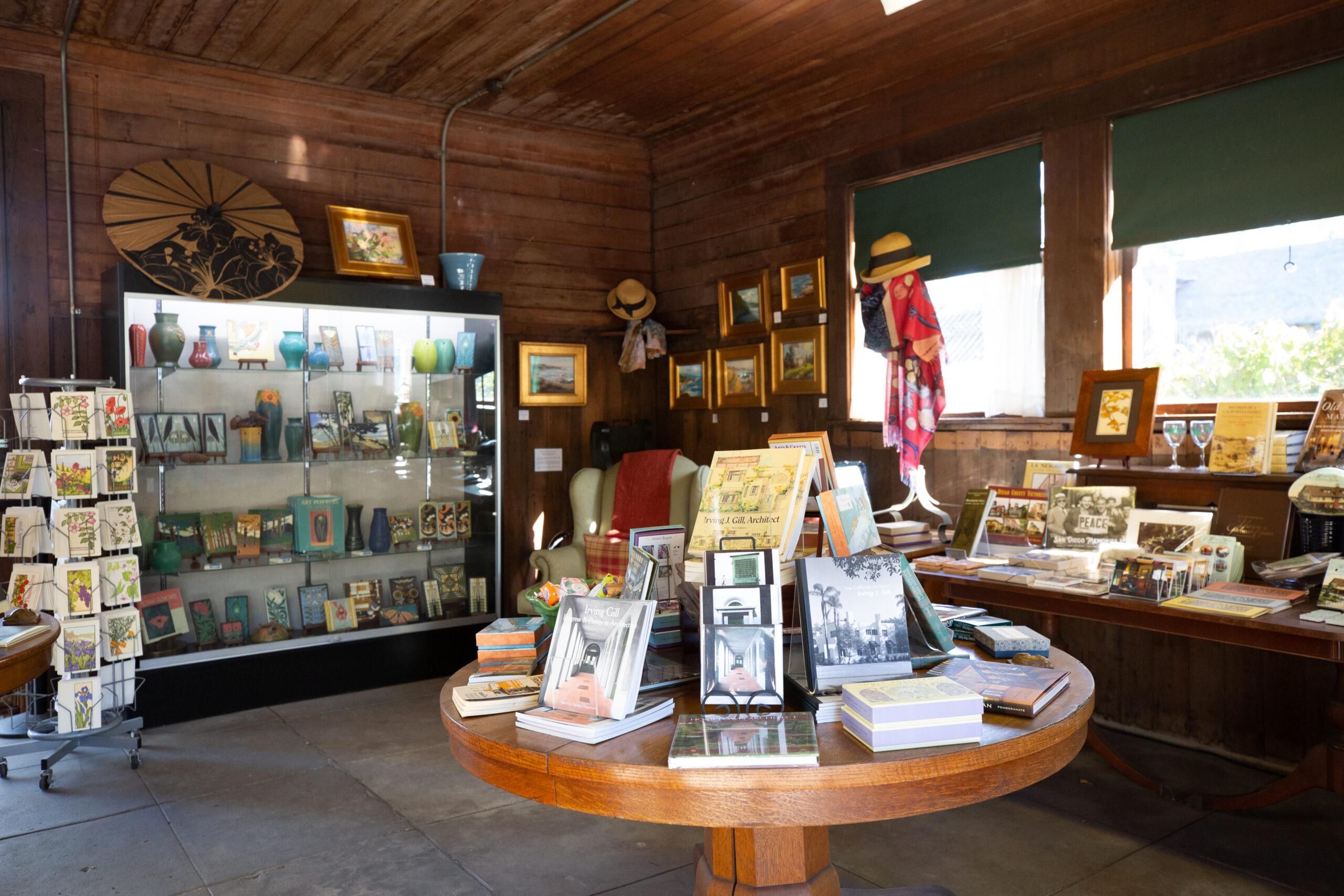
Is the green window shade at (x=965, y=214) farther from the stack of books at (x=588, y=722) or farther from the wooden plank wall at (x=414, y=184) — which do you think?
the stack of books at (x=588, y=722)

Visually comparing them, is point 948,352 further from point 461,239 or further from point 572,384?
point 461,239

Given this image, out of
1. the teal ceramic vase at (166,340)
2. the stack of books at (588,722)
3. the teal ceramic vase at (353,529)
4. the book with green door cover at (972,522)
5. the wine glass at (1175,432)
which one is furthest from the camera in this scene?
the teal ceramic vase at (353,529)

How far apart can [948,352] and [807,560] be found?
3023mm

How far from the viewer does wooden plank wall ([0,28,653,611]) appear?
170 inches

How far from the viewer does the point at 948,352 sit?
451 centimetres

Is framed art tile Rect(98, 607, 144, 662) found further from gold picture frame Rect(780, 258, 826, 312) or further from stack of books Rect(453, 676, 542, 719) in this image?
gold picture frame Rect(780, 258, 826, 312)

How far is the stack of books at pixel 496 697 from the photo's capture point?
1.73 metres

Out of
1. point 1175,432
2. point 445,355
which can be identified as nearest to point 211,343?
point 445,355

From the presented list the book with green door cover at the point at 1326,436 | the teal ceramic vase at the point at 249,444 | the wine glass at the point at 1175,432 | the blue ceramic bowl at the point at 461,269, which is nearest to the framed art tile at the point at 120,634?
the teal ceramic vase at the point at 249,444

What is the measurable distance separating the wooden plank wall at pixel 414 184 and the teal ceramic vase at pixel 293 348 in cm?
49

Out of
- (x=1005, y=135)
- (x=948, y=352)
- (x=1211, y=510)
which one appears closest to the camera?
(x=1211, y=510)

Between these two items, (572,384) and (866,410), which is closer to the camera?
(866,410)

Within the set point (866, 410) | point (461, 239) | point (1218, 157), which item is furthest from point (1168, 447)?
point (461, 239)

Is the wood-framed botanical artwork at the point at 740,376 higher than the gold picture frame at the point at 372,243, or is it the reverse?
the gold picture frame at the point at 372,243
